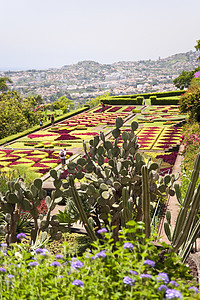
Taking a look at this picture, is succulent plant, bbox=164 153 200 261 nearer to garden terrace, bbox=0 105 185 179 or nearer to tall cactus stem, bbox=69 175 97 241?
tall cactus stem, bbox=69 175 97 241

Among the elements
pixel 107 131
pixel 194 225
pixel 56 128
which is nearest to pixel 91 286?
pixel 194 225

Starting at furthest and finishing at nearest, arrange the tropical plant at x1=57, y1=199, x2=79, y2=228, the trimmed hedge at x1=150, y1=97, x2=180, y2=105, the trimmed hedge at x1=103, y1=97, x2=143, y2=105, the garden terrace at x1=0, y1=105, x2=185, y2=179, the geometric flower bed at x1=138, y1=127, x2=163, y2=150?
the trimmed hedge at x1=103, y1=97, x2=143, y2=105 → the trimmed hedge at x1=150, y1=97, x2=180, y2=105 → the geometric flower bed at x1=138, y1=127, x2=163, y2=150 → the garden terrace at x1=0, y1=105, x2=185, y2=179 → the tropical plant at x1=57, y1=199, x2=79, y2=228

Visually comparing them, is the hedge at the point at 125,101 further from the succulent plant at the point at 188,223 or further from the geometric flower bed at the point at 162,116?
the succulent plant at the point at 188,223

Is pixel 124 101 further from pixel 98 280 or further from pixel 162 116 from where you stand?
pixel 98 280

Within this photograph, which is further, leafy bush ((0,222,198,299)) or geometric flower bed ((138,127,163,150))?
geometric flower bed ((138,127,163,150))

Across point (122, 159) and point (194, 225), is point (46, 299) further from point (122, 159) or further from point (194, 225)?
point (122, 159)

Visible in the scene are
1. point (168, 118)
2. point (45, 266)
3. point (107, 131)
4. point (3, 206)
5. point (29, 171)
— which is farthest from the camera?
point (168, 118)

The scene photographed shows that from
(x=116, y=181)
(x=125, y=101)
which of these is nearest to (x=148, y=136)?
(x=116, y=181)

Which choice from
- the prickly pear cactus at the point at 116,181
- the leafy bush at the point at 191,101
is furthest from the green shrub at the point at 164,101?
the prickly pear cactus at the point at 116,181

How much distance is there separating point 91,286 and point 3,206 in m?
3.58

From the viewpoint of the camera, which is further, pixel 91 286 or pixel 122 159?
pixel 122 159

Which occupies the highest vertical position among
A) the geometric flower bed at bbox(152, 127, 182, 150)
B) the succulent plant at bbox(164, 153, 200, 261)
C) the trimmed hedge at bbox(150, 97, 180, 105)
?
the trimmed hedge at bbox(150, 97, 180, 105)

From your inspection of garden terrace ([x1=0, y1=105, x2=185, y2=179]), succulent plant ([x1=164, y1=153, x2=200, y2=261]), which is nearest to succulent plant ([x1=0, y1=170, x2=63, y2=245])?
succulent plant ([x1=164, y1=153, x2=200, y2=261])

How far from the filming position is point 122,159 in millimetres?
6449
